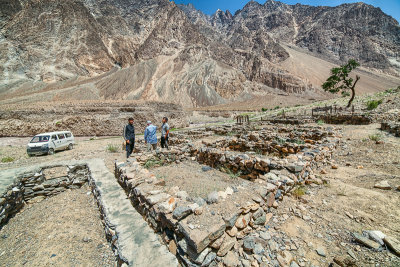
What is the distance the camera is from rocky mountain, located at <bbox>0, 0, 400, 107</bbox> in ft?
180

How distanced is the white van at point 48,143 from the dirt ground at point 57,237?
6.85 m

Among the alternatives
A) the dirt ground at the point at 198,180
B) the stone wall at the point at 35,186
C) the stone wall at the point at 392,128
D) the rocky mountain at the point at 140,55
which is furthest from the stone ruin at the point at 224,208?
the rocky mountain at the point at 140,55

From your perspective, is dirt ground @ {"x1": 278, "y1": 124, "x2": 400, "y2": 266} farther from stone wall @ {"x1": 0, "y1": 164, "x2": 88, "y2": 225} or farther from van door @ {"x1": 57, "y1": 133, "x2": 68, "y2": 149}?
van door @ {"x1": 57, "y1": 133, "x2": 68, "y2": 149}

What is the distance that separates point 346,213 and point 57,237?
602 cm

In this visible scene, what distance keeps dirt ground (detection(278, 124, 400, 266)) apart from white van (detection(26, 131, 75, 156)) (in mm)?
13266

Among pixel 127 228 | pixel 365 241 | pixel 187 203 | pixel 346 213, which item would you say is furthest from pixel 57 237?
pixel 346 213

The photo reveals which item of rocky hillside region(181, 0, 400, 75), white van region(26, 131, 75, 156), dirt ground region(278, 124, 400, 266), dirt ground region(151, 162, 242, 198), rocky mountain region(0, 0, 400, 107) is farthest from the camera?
rocky hillside region(181, 0, 400, 75)

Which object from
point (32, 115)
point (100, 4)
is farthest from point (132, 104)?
point (100, 4)

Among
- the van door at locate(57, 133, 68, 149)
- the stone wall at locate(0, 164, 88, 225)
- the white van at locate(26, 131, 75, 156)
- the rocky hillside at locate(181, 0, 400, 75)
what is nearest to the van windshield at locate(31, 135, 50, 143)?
the white van at locate(26, 131, 75, 156)

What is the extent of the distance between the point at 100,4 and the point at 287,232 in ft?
362

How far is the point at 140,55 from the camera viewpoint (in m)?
76.2

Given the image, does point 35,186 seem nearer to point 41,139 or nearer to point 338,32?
point 41,139

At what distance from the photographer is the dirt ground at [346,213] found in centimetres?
269

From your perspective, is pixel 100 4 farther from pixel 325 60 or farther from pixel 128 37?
pixel 325 60
